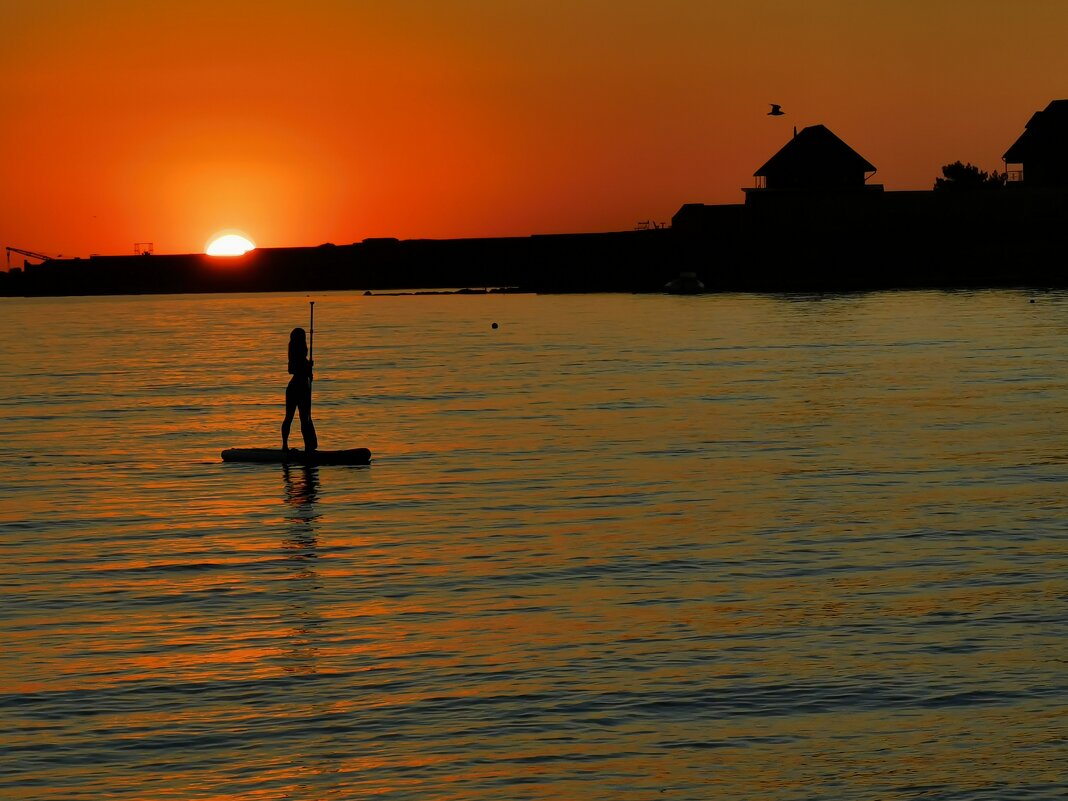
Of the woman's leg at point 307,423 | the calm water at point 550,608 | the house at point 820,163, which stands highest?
the house at point 820,163

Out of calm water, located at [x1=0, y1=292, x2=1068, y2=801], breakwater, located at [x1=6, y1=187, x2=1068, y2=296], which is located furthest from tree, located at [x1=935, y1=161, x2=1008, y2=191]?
calm water, located at [x1=0, y1=292, x2=1068, y2=801]

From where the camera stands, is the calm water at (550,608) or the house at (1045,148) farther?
the house at (1045,148)

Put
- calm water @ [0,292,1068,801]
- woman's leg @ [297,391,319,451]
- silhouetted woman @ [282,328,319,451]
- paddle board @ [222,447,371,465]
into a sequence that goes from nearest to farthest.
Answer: calm water @ [0,292,1068,801] < silhouetted woman @ [282,328,319,451] < woman's leg @ [297,391,319,451] < paddle board @ [222,447,371,465]

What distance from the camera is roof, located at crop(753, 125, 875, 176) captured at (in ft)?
433

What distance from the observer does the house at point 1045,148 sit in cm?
12850

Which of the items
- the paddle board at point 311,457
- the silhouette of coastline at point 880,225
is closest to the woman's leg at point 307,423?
the paddle board at point 311,457

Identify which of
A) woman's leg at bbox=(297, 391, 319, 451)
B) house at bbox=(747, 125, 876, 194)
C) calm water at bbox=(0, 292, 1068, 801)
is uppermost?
house at bbox=(747, 125, 876, 194)

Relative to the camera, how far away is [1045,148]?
130 m

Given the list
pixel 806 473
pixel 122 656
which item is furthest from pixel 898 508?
pixel 122 656

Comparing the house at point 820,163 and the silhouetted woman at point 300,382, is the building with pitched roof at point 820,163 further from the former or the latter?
the silhouetted woman at point 300,382

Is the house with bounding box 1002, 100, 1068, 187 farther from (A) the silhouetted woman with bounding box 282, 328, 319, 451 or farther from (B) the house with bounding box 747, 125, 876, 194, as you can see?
(A) the silhouetted woman with bounding box 282, 328, 319, 451

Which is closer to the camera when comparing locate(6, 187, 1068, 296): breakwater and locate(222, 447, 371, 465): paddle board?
locate(222, 447, 371, 465): paddle board

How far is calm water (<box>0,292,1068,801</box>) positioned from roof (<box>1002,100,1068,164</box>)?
318 ft

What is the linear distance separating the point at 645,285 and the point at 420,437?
463ft
